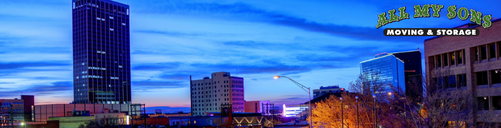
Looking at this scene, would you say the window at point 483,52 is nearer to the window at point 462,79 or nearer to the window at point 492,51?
the window at point 492,51

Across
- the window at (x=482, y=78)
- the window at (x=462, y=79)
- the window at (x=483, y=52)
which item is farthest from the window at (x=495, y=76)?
the window at (x=462, y=79)

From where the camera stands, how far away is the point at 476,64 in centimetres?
4369

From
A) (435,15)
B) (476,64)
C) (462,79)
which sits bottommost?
(462,79)

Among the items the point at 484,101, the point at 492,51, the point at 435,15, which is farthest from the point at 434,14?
the point at 484,101

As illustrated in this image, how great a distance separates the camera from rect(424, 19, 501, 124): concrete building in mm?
40625

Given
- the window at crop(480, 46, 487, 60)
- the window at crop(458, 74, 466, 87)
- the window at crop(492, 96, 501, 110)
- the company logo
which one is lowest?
the window at crop(492, 96, 501, 110)

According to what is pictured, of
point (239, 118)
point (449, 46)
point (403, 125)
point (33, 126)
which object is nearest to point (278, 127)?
point (403, 125)

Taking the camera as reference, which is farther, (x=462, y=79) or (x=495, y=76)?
(x=462, y=79)

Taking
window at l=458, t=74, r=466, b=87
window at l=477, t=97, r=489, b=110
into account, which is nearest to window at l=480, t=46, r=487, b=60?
window at l=458, t=74, r=466, b=87

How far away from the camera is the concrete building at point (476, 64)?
40.6 metres

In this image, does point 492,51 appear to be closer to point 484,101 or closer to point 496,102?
point 496,102

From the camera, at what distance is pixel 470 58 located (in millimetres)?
44000

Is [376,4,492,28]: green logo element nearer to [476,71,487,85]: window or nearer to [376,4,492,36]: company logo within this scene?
[376,4,492,36]: company logo

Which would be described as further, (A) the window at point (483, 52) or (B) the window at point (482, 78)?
(B) the window at point (482, 78)
